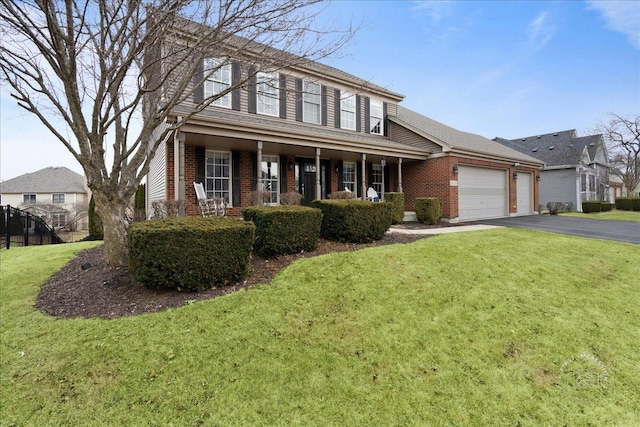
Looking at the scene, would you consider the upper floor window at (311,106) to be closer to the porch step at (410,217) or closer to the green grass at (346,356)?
the porch step at (410,217)

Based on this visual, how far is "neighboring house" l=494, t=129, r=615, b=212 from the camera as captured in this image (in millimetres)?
23547

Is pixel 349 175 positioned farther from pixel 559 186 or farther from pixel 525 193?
pixel 559 186

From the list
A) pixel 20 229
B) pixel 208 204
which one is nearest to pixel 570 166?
pixel 208 204

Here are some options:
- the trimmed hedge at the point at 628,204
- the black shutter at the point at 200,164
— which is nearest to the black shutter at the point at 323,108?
the black shutter at the point at 200,164

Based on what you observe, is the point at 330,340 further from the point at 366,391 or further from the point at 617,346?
the point at 617,346

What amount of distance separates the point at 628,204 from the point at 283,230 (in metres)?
27.2

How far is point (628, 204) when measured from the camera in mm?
21625

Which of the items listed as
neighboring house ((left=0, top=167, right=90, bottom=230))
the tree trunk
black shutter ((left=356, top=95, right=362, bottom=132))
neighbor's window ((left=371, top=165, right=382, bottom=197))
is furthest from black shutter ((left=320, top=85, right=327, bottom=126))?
neighboring house ((left=0, top=167, right=90, bottom=230))

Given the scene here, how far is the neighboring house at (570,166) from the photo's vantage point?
23547mm

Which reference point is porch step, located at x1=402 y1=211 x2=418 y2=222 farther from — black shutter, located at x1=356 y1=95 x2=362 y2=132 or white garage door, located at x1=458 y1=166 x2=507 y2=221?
black shutter, located at x1=356 y1=95 x2=362 y2=132

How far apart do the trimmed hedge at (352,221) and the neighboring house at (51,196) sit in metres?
33.4

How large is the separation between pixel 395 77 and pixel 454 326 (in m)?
6.10

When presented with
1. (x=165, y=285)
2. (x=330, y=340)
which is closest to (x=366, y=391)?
(x=330, y=340)

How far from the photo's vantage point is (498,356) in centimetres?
327
